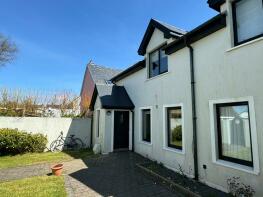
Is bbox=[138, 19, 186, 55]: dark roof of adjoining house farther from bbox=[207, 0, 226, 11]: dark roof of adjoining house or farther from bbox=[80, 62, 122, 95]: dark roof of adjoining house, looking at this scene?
bbox=[80, 62, 122, 95]: dark roof of adjoining house

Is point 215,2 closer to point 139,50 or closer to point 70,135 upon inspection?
point 139,50

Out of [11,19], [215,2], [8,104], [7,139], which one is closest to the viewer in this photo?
[215,2]

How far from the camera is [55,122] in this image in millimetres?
14500

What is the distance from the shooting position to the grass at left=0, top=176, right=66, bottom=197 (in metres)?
6.15

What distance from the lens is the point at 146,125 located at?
1174cm

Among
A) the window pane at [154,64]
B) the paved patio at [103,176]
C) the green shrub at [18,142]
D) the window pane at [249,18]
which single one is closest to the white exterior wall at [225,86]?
the window pane at [249,18]

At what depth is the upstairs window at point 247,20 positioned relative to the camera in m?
5.52

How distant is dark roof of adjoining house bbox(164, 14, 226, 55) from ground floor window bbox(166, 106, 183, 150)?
2.88 m

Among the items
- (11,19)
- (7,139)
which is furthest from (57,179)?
(11,19)

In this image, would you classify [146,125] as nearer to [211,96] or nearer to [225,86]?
[211,96]

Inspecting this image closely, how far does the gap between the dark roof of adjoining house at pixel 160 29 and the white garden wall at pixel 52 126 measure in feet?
25.7

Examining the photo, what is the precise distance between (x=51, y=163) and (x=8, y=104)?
7.07 metres

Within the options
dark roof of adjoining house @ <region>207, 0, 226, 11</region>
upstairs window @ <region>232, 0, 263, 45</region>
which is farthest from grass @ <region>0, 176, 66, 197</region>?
dark roof of adjoining house @ <region>207, 0, 226, 11</region>

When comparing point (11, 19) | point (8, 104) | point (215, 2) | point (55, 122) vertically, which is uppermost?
point (11, 19)
